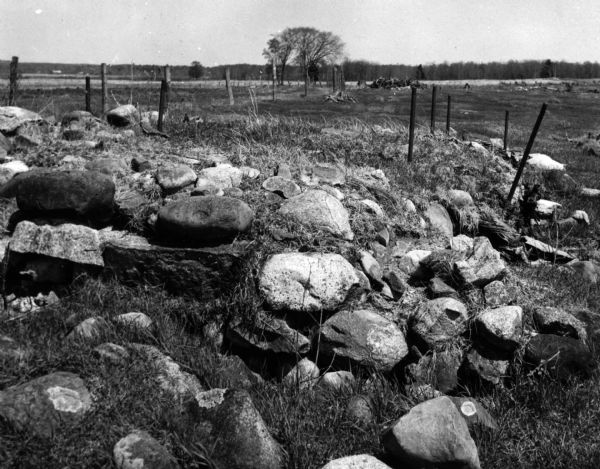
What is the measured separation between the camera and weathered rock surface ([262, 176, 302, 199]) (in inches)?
207

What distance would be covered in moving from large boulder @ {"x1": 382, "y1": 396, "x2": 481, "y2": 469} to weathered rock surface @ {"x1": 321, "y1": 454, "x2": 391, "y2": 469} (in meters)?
0.15

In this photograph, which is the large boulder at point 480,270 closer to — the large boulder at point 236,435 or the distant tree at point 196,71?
the large boulder at point 236,435

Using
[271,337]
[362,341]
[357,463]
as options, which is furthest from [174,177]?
[357,463]

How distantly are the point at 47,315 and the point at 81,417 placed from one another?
55.0 inches

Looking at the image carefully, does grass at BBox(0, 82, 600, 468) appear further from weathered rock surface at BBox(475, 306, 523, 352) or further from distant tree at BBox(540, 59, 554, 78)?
distant tree at BBox(540, 59, 554, 78)

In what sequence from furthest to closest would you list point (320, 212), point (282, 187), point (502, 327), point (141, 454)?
point (282, 187)
point (320, 212)
point (502, 327)
point (141, 454)

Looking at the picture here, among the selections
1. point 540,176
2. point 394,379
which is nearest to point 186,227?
point 394,379

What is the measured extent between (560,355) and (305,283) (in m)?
1.79

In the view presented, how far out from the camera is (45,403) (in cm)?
280

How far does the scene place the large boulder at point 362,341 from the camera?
3.93 meters

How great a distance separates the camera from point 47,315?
3977 millimetres

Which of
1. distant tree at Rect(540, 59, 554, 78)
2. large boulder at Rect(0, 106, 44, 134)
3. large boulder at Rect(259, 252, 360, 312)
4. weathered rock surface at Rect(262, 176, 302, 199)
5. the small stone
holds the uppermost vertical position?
distant tree at Rect(540, 59, 554, 78)

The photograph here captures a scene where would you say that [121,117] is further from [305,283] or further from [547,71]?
[547,71]

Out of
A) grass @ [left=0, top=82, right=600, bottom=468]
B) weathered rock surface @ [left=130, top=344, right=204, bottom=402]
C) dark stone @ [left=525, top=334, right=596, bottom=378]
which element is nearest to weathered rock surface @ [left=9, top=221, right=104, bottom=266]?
grass @ [left=0, top=82, right=600, bottom=468]
